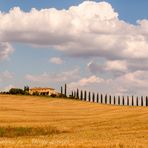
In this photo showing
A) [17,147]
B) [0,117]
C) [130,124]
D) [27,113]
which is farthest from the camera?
[27,113]

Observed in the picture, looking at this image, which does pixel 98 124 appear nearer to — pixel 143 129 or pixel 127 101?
pixel 143 129

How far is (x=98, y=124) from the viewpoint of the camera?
4481 cm

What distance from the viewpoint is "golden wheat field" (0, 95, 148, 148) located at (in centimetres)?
2541

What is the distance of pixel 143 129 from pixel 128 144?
1382 cm

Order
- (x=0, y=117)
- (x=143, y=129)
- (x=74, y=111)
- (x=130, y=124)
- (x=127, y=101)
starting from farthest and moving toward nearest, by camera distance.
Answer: (x=127, y=101), (x=74, y=111), (x=0, y=117), (x=130, y=124), (x=143, y=129)

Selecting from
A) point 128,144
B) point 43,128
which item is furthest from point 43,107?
point 128,144

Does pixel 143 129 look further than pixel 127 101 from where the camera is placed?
No

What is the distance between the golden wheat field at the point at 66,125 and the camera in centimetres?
2541

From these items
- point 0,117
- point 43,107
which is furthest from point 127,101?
point 0,117

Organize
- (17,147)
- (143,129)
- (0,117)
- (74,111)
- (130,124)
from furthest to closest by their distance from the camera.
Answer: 1. (74,111)
2. (0,117)
3. (130,124)
4. (143,129)
5. (17,147)

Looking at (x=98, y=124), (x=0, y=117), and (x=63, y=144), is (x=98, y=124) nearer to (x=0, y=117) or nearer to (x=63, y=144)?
(x=0, y=117)

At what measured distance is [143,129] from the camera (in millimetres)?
37906

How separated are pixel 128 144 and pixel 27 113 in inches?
1278

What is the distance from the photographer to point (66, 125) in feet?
143
